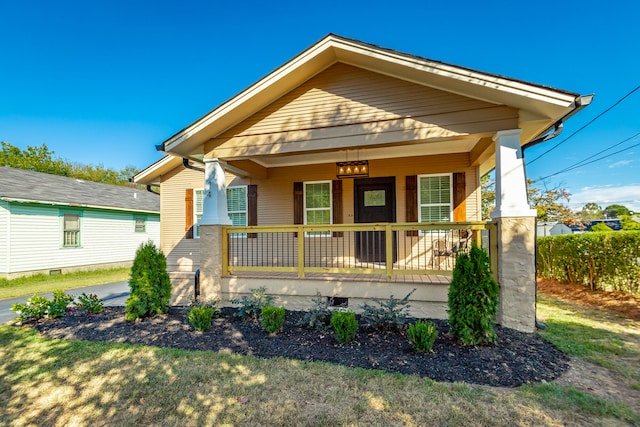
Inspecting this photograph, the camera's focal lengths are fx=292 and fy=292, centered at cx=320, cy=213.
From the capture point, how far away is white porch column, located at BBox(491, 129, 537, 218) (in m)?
4.52

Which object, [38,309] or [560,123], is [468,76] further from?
[38,309]

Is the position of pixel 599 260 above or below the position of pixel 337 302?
above

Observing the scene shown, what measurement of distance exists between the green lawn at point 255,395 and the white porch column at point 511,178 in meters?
1.98

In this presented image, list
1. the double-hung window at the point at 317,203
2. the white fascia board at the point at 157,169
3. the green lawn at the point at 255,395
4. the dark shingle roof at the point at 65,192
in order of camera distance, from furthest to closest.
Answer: the dark shingle roof at the point at 65,192
the white fascia board at the point at 157,169
the double-hung window at the point at 317,203
the green lawn at the point at 255,395

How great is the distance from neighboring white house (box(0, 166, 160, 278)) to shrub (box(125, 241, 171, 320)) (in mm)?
8546

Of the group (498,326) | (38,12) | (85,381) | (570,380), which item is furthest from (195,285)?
(38,12)

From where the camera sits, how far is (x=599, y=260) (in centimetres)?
674

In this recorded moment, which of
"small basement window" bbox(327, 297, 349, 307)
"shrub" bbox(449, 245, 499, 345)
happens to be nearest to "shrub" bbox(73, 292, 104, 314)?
"small basement window" bbox(327, 297, 349, 307)

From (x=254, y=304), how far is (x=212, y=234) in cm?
177

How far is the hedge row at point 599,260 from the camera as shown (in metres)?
6.12

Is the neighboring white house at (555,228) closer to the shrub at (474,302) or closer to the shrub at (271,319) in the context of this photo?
the shrub at (474,302)

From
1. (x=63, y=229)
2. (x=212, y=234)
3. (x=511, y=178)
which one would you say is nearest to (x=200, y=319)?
(x=212, y=234)

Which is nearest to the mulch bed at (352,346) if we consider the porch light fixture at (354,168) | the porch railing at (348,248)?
the porch railing at (348,248)

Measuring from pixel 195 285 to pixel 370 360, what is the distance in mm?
4355
